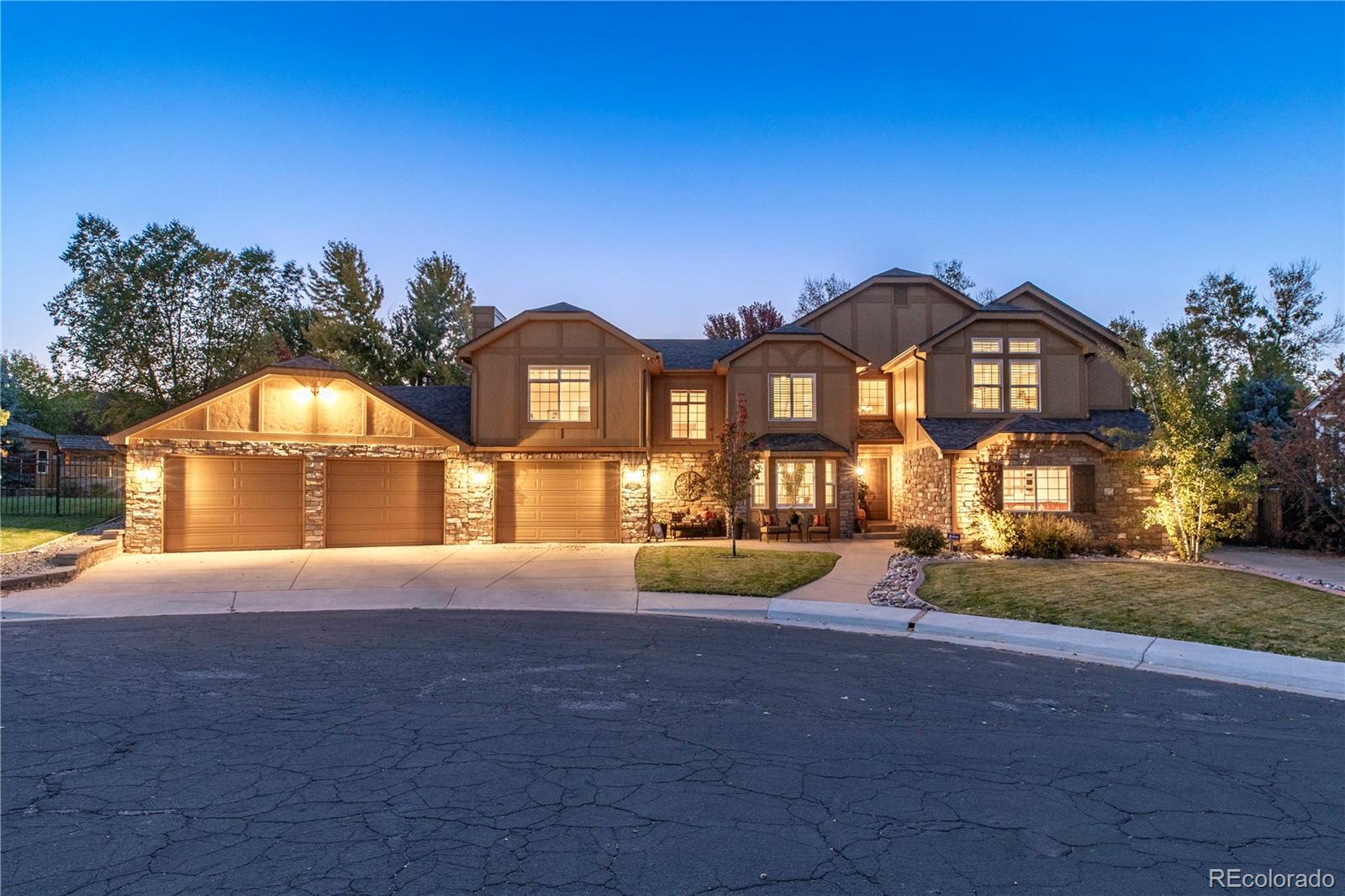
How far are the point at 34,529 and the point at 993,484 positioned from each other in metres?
26.4

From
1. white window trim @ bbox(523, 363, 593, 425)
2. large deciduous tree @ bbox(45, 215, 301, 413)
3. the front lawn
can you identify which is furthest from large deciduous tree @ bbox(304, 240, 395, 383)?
white window trim @ bbox(523, 363, 593, 425)

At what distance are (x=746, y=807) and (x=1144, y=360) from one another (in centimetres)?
1685

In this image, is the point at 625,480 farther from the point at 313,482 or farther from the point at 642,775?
the point at 642,775

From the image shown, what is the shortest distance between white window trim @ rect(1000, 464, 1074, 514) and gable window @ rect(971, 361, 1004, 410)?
325cm

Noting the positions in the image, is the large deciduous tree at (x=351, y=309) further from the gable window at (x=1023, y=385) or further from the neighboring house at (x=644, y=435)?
the gable window at (x=1023, y=385)

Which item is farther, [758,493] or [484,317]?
[484,317]

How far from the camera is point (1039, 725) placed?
601 cm

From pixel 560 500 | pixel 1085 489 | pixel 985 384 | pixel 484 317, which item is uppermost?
pixel 484 317

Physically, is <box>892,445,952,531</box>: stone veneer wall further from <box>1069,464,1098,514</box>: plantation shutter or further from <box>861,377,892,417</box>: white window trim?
<box>1069,464,1098,514</box>: plantation shutter

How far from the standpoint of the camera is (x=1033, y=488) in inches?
793

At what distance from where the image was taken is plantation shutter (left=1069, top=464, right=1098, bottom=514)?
64.2 ft

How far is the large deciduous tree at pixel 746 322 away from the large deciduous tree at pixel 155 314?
2305 cm

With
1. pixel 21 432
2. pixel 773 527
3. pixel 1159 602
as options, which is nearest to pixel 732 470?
pixel 773 527

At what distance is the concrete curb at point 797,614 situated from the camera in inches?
321
